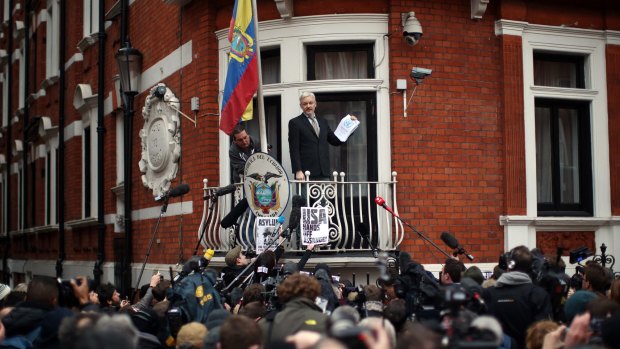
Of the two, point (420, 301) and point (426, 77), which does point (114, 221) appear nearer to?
point (426, 77)

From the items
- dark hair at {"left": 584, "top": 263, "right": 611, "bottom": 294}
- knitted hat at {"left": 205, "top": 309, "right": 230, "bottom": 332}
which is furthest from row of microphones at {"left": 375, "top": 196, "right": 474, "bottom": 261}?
knitted hat at {"left": 205, "top": 309, "right": 230, "bottom": 332}

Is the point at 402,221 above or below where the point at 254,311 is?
above

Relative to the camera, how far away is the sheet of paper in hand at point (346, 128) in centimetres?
1123

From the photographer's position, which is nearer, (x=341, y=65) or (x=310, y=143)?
(x=310, y=143)

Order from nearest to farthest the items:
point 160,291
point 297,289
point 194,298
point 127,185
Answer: point 297,289 → point 194,298 → point 160,291 → point 127,185

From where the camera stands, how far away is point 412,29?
456 inches

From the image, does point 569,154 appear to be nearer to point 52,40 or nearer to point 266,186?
point 266,186

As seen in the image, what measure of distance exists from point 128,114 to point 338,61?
4799mm

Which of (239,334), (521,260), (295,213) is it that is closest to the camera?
(239,334)

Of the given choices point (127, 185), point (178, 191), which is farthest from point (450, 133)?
point (127, 185)

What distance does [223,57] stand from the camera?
12703 millimetres

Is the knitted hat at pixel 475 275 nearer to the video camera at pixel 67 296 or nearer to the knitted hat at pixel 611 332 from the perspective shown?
the knitted hat at pixel 611 332

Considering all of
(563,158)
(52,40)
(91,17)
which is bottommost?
(563,158)

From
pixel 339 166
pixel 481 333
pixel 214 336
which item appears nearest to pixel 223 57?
pixel 339 166
